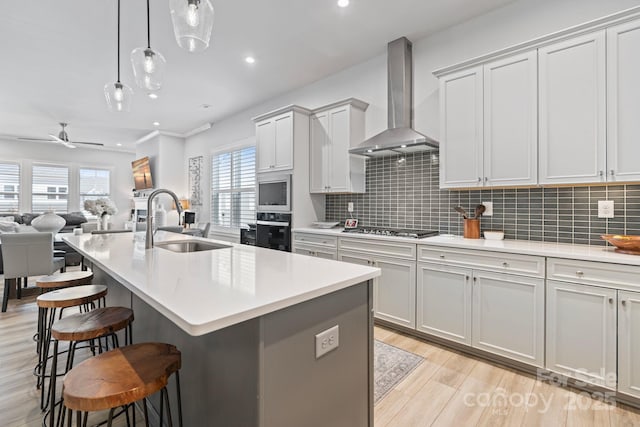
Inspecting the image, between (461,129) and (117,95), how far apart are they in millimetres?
2895

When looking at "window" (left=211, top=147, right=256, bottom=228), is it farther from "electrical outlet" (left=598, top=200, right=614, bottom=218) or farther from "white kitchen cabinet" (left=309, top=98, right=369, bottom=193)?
"electrical outlet" (left=598, top=200, right=614, bottom=218)

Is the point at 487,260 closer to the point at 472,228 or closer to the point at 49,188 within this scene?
the point at 472,228

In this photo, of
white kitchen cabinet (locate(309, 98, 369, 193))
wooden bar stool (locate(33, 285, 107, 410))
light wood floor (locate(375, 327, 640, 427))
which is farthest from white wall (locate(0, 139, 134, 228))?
light wood floor (locate(375, 327, 640, 427))

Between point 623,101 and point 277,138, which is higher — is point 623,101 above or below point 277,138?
below

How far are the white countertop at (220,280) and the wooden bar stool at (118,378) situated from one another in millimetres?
251

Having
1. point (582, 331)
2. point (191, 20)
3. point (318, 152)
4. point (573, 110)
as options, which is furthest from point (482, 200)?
point (191, 20)

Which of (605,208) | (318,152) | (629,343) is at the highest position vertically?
(318,152)

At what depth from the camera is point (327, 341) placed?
121 cm

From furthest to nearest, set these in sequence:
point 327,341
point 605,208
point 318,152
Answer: point 318,152
point 605,208
point 327,341

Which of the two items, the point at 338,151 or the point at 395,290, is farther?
the point at 338,151

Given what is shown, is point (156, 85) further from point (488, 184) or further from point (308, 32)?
point (488, 184)

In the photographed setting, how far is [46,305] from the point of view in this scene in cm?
176

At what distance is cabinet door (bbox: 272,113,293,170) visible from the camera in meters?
3.96

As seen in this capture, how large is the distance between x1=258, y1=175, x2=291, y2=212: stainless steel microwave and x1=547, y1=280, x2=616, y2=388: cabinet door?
2828mm
